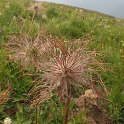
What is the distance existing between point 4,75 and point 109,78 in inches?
78.9

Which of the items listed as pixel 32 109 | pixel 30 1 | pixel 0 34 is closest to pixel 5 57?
pixel 32 109

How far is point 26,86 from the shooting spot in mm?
6934

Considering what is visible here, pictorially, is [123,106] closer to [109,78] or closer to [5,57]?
[109,78]

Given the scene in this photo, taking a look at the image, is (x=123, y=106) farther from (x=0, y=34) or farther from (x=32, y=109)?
(x=0, y=34)

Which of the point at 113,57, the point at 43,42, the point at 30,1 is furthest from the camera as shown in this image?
the point at 30,1

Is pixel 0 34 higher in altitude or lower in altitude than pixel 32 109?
higher

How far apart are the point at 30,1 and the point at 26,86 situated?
29.9 feet

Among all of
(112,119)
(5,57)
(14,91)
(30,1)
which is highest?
(30,1)

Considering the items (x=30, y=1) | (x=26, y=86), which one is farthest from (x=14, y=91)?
(x=30, y=1)

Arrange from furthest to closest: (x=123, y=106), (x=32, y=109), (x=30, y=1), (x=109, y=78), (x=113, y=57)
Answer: (x=30, y=1) < (x=113, y=57) < (x=109, y=78) < (x=123, y=106) < (x=32, y=109)

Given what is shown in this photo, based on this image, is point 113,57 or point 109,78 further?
point 113,57

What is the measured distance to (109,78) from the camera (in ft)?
25.3

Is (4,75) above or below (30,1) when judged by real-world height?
below

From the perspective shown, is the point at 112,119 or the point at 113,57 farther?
the point at 113,57
